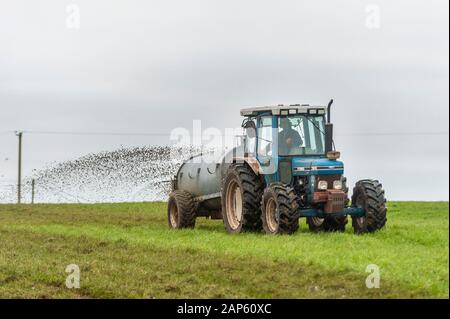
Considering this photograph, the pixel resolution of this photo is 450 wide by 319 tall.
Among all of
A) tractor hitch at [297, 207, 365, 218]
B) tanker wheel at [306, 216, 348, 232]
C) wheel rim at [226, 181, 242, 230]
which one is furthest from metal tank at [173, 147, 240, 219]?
tractor hitch at [297, 207, 365, 218]

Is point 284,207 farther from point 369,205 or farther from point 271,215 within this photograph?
point 369,205

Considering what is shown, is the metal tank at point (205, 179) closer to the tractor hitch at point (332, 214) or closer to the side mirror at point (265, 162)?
the side mirror at point (265, 162)

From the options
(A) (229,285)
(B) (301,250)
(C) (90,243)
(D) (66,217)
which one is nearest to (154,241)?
(C) (90,243)

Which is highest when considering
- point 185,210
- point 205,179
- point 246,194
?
point 205,179

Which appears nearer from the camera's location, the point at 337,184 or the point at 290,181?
the point at 337,184

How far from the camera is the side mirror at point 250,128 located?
72.8 feet

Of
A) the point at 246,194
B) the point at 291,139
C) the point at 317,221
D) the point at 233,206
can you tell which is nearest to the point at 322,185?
the point at 291,139

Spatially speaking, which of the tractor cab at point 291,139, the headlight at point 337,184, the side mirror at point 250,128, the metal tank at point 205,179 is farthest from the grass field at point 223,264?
the side mirror at point 250,128

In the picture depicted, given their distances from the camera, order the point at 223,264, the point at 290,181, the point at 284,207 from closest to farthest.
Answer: the point at 223,264 < the point at 284,207 < the point at 290,181

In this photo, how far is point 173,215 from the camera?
1059 inches

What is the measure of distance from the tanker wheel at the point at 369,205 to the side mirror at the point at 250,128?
289 cm

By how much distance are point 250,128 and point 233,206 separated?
2122 mm
